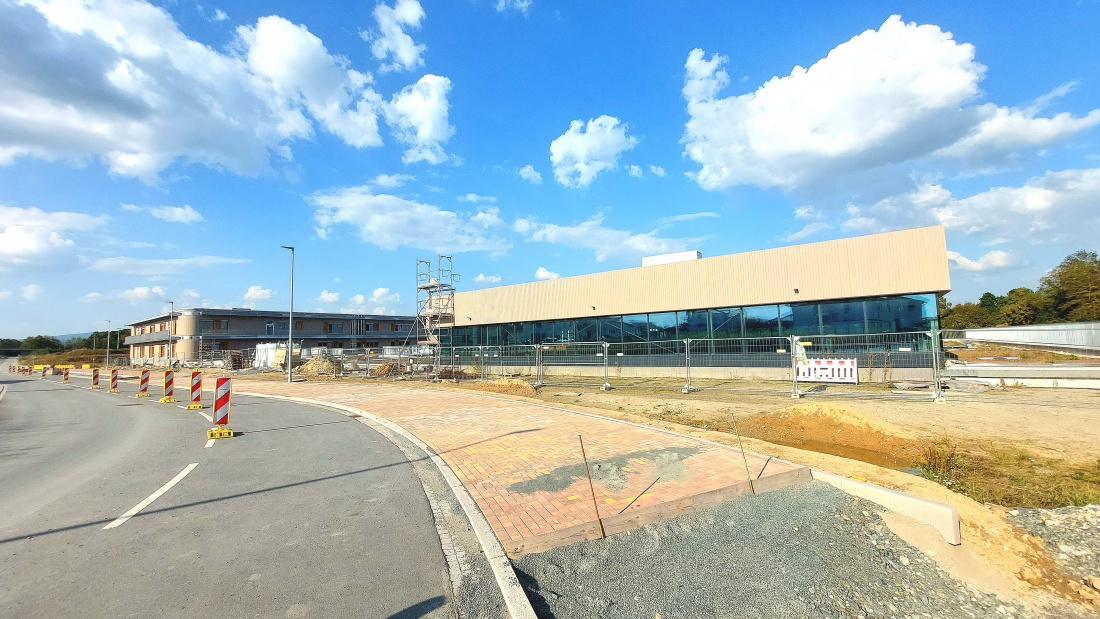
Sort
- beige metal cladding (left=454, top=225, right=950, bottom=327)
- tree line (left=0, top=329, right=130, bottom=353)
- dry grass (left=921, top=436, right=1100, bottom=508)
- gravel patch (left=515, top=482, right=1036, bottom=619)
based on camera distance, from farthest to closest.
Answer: tree line (left=0, top=329, right=130, bottom=353)
beige metal cladding (left=454, top=225, right=950, bottom=327)
dry grass (left=921, top=436, right=1100, bottom=508)
gravel patch (left=515, top=482, right=1036, bottom=619)

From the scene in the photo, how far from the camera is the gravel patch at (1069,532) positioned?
434 cm

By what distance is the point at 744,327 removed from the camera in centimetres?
2253

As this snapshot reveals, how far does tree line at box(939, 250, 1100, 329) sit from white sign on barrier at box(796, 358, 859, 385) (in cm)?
3348

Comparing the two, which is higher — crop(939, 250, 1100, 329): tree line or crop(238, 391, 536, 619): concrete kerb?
crop(939, 250, 1100, 329): tree line

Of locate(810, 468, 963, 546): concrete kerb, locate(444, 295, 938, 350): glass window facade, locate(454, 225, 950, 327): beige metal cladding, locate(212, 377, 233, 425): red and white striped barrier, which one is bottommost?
locate(810, 468, 963, 546): concrete kerb

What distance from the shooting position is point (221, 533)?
16.4ft

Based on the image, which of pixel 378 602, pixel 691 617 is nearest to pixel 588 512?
pixel 691 617

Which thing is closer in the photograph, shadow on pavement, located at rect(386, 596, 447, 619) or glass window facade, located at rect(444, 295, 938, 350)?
shadow on pavement, located at rect(386, 596, 447, 619)

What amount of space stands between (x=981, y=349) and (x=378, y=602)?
24.2 m

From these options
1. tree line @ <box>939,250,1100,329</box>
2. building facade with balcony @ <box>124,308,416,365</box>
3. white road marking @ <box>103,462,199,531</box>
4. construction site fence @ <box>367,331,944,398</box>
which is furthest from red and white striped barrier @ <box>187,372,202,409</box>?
tree line @ <box>939,250,1100,329</box>

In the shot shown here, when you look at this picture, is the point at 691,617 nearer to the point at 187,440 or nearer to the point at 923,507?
the point at 923,507

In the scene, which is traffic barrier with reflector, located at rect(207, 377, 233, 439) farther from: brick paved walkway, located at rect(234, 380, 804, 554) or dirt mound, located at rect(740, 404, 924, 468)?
dirt mound, located at rect(740, 404, 924, 468)

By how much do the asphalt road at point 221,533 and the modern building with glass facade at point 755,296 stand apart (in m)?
18.1

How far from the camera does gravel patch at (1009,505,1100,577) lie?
4.34 m
